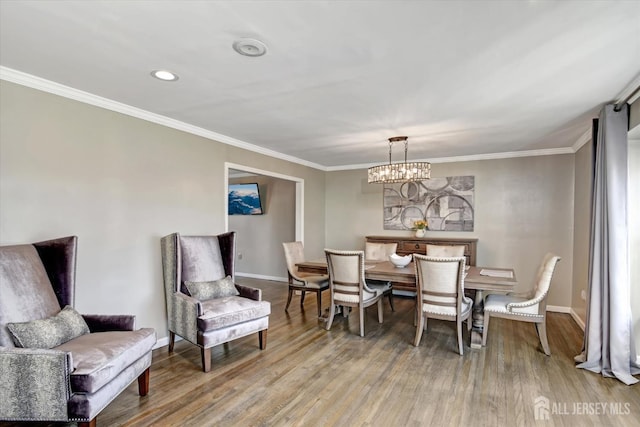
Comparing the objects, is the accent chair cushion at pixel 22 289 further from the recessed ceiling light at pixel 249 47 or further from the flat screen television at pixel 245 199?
the flat screen television at pixel 245 199

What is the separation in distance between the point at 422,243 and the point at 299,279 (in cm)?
216

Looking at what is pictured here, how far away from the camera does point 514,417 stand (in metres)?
2.23

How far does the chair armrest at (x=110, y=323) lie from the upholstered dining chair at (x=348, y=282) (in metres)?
2.10

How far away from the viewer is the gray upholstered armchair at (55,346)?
5.89 feet

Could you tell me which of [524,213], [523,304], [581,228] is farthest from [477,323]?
[524,213]

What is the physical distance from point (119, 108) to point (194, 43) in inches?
62.6

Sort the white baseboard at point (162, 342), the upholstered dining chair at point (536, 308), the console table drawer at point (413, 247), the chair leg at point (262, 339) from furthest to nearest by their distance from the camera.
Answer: the console table drawer at point (413, 247), the white baseboard at point (162, 342), the chair leg at point (262, 339), the upholstered dining chair at point (536, 308)

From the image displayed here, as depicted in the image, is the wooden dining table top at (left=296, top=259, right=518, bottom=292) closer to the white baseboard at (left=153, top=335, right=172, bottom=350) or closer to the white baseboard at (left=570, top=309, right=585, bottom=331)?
the white baseboard at (left=570, top=309, right=585, bottom=331)

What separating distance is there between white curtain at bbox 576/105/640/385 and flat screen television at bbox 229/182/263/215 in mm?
5679

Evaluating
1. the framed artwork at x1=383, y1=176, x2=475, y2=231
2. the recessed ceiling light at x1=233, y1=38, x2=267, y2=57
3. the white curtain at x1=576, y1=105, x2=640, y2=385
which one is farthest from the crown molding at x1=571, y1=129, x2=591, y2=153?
the recessed ceiling light at x1=233, y1=38, x2=267, y2=57

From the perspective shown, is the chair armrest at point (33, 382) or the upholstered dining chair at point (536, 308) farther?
the upholstered dining chair at point (536, 308)

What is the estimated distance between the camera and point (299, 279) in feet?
15.3

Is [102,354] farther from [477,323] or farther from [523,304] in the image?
[523,304]

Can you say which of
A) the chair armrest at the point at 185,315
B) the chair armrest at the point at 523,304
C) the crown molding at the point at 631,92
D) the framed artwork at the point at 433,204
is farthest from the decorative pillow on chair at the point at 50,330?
the framed artwork at the point at 433,204
